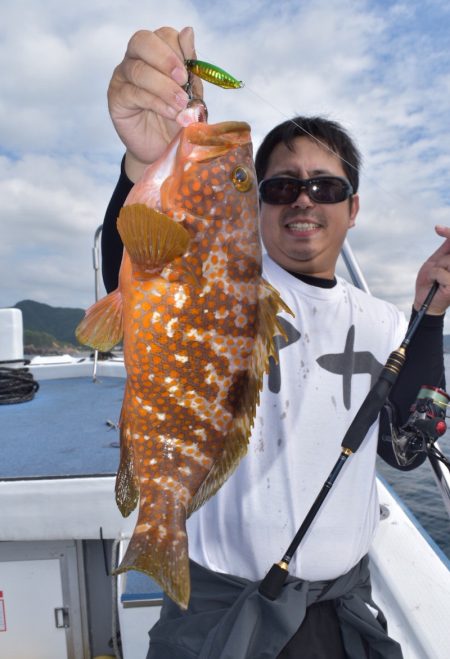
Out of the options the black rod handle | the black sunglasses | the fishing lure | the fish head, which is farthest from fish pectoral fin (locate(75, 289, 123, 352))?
the black sunglasses

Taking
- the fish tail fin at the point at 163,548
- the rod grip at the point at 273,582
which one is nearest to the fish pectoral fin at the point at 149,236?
the fish tail fin at the point at 163,548

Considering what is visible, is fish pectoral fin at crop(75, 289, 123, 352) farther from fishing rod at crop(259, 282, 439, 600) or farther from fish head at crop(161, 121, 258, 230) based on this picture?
fishing rod at crop(259, 282, 439, 600)

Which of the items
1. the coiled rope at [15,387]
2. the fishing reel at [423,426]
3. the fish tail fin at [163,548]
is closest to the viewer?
the fish tail fin at [163,548]

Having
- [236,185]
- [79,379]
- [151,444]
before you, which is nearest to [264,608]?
[151,444]

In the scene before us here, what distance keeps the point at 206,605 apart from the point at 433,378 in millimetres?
1611

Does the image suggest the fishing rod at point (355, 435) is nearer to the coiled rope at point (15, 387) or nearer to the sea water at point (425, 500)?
the coiled rope at point (15, 387)

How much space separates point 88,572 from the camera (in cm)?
388

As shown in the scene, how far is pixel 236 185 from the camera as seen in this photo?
177 centimetres

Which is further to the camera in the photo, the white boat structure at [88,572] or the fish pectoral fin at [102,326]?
the white boat structure at [88,572]

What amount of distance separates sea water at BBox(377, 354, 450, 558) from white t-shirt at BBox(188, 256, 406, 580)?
26.3 feet

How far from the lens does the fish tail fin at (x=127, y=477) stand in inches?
65.9

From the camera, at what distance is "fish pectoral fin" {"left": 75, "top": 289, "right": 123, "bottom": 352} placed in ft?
5.34

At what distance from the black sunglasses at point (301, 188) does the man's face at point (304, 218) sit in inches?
1.1

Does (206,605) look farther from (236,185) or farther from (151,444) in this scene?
(236,185)
